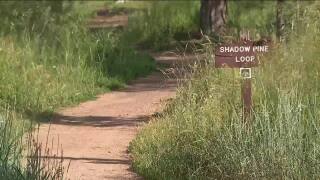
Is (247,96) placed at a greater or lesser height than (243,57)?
lesser

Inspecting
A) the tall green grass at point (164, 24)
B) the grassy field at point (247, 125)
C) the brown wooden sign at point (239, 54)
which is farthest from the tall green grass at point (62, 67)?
the brown wooden sign at point (239, 54)

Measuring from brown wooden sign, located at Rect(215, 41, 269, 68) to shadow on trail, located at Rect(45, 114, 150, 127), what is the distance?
3197 millimetres

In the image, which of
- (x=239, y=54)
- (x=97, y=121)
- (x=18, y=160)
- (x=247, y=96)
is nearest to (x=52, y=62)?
(x=97, y=121)

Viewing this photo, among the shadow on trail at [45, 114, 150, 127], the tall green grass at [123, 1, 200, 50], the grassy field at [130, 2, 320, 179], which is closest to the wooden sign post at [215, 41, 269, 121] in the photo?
the grassy field at [130, 2, 320, 179]

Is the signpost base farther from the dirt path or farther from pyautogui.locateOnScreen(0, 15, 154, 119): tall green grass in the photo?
pyautogui.locateOnScreen(0, 15, 154, 119): tall green grass

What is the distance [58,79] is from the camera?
12.2 meters

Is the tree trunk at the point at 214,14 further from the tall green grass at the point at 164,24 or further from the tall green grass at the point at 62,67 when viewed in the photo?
the tall green grass at the point at 62,67

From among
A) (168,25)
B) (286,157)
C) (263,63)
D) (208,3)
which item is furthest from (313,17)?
(168,25)

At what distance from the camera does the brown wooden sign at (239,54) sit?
7074 millimetres

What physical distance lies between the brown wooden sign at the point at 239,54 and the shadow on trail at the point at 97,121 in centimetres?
320

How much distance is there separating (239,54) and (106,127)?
369cm

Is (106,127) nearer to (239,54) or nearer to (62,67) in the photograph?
(62,67)

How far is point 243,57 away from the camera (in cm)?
709

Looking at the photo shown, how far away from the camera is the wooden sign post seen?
7031 mm
